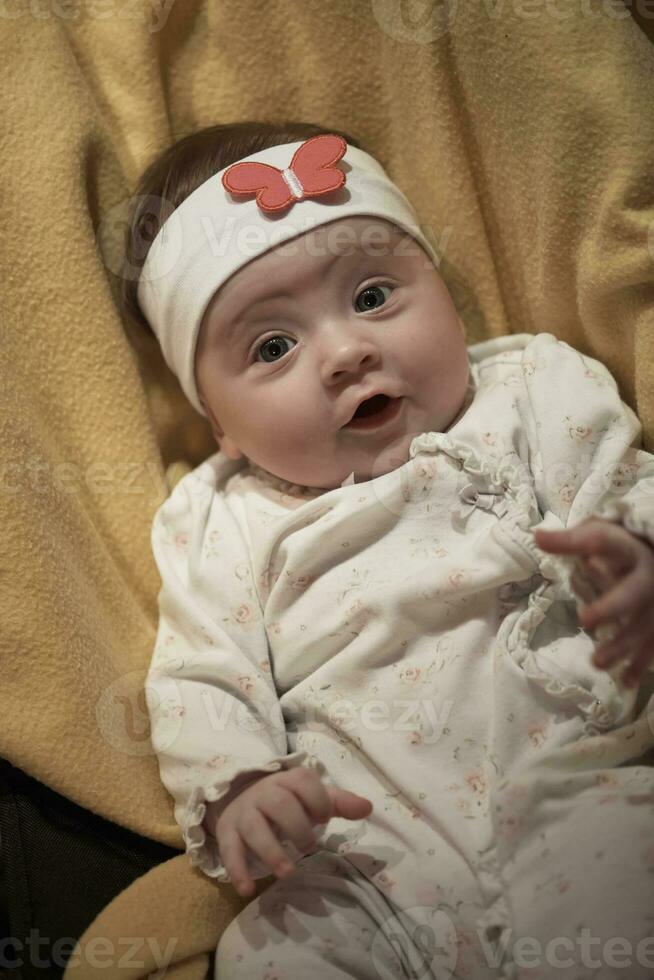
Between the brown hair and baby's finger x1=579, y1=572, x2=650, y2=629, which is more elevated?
the brown hair

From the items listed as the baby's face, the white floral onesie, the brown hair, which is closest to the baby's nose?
the baby's face

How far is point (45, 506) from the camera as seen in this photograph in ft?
4.53

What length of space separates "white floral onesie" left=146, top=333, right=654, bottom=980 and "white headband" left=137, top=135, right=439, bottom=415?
0.29 m

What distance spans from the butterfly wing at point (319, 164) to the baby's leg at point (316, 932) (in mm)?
896

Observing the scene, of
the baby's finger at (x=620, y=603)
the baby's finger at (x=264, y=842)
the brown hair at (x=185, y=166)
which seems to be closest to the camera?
the baby's finger at (x=620, y=603)

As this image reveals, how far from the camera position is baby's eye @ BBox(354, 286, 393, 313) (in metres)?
1.36

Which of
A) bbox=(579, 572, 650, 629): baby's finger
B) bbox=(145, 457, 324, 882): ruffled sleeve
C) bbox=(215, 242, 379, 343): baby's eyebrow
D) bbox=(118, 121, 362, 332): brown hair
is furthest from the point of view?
bbox=(118, 121, 362, 332): brown hair

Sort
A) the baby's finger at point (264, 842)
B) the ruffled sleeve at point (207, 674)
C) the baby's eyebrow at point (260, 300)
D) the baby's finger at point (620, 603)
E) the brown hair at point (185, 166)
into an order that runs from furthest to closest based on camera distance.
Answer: the brown hair at point (185, 166) < the baby's eyebrow at point (260, 300) < the ruffled sleeve at point (207, 674) < the baby's finger at point (264, 842) < the baby's finger at point (620, 603)

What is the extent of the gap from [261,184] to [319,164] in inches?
3.4

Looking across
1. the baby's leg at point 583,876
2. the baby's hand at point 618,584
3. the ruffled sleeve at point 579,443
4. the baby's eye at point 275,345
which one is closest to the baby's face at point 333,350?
the baby's eye at point 275,345

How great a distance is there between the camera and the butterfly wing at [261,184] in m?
1.35

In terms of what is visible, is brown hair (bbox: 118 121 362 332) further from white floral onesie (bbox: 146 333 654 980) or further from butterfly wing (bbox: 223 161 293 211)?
white floral onesie (bbox: 146 333 654 980)

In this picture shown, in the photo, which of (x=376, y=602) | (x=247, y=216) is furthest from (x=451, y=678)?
(x=247, y=216)

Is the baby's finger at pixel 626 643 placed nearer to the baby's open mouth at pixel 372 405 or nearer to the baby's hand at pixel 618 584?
the baby's hand at pixel 618 584
